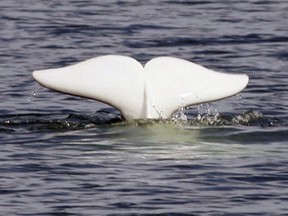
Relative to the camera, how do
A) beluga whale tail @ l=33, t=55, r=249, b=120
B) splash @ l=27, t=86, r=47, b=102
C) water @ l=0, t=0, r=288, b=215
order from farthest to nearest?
splash @ l=27, t=86, r=47, b=102 < beluga whale tail @ l=33, t=55, r=249, b=120 < water @ l=0, t=0, r=288, b=215

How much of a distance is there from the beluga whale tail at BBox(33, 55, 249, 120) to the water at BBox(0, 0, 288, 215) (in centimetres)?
22

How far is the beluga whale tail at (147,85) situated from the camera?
16.8m

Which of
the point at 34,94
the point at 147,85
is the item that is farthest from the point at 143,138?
the point at 34,94

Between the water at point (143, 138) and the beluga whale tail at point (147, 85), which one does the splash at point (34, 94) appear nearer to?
the water at point (143, 138)

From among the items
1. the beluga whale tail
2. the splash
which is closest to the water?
the splash

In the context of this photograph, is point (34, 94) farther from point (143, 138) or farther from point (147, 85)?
point (143, 138)

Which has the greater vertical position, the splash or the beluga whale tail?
the beluga whale tail

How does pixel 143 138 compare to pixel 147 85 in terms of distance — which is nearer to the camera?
pixel 143 138

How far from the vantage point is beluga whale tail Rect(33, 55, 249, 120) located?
16828 millimetres

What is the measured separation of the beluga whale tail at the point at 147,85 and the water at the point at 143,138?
217 millimetres

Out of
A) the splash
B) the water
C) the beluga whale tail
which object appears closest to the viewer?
the water

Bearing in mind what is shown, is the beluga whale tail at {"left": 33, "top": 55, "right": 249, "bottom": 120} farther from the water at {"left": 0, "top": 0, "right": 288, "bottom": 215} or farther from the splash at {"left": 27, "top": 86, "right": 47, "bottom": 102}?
the splash at {"left": 27, "top": 86, "right": 47, "bottom": 102}

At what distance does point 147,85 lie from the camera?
16891mm

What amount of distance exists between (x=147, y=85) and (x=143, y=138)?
90cm
